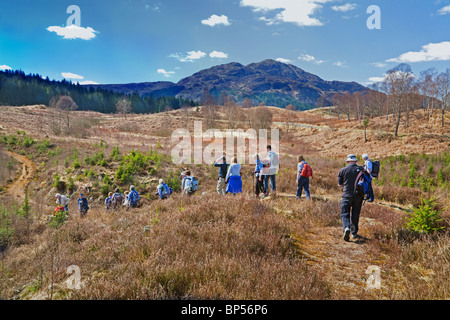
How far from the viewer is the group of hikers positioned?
538cm

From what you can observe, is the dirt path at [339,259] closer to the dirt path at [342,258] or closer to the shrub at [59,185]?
the dirt path at [342,258]

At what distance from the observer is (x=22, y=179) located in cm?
1961

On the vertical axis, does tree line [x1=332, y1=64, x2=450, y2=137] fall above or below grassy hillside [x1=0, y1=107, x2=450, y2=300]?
above

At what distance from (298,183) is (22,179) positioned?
22515mm

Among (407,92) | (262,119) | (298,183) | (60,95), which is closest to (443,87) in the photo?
(407,92)

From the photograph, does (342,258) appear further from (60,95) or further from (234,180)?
(60,95)

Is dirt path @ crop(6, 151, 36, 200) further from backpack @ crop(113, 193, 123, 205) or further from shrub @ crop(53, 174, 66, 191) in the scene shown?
backpack @ crop(113, 193, 123, 205)

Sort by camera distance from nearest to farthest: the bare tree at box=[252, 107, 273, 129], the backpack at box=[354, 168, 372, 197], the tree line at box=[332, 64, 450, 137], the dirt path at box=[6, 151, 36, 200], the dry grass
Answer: the dry grass, the backpack at box=[354, 168, 372, 197], the dirt path at box=[6, 151, 36, 200], the tree line at box=[332, 64, 450, 137], the bare tree at box=[252, 107, 273, 129]

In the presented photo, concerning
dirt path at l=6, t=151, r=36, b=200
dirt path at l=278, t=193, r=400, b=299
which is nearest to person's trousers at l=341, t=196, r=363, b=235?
dirt path at l=278, t=193, r=400, b=299

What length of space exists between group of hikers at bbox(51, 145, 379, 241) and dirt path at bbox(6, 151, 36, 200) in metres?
9.78

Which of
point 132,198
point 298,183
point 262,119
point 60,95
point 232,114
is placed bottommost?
point 132,198

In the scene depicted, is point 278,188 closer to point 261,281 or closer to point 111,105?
point 261,281

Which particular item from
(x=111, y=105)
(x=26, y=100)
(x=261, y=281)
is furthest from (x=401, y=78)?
(x=26, y=100)
